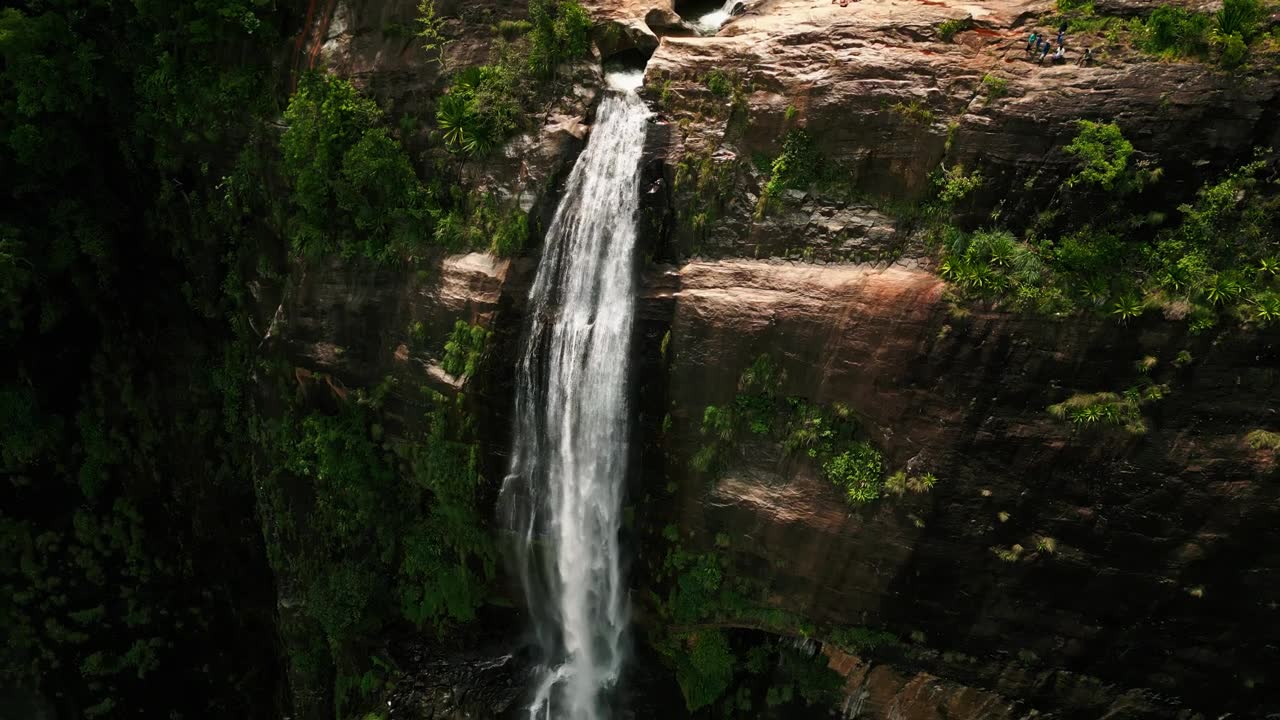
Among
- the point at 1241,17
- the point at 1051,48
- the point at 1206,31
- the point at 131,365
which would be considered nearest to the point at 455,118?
the point at 1051,48

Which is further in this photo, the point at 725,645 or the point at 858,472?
the point at 725,645

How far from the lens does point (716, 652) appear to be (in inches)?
531

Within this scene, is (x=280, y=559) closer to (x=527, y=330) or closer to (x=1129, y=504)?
(x=527, y=330)

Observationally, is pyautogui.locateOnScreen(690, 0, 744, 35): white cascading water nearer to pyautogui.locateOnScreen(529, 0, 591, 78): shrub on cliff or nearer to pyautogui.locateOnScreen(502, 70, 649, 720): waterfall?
pyautogui.locateOnScreen(502, 70, 649, 720): waterfall

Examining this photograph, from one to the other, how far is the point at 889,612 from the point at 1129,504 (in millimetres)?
3433

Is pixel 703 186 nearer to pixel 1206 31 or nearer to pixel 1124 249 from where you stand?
pixel 1124 249

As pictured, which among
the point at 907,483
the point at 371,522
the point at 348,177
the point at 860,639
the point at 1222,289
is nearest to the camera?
the point at 1222,289

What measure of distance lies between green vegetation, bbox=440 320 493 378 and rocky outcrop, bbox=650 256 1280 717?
295 cm

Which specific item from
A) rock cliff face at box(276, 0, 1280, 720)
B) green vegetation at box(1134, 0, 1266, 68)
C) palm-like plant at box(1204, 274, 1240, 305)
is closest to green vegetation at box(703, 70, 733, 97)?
rock cliff face at box(276, 0, 1280, 720)

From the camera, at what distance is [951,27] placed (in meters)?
11.7

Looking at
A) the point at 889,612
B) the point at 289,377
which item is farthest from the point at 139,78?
the point at 889,612

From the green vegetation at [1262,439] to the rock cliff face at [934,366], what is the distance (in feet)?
0.40

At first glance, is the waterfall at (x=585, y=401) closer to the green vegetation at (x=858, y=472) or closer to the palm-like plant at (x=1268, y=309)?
the green vegetation at (x=858, y=472)

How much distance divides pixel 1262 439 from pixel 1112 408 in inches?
60.2
